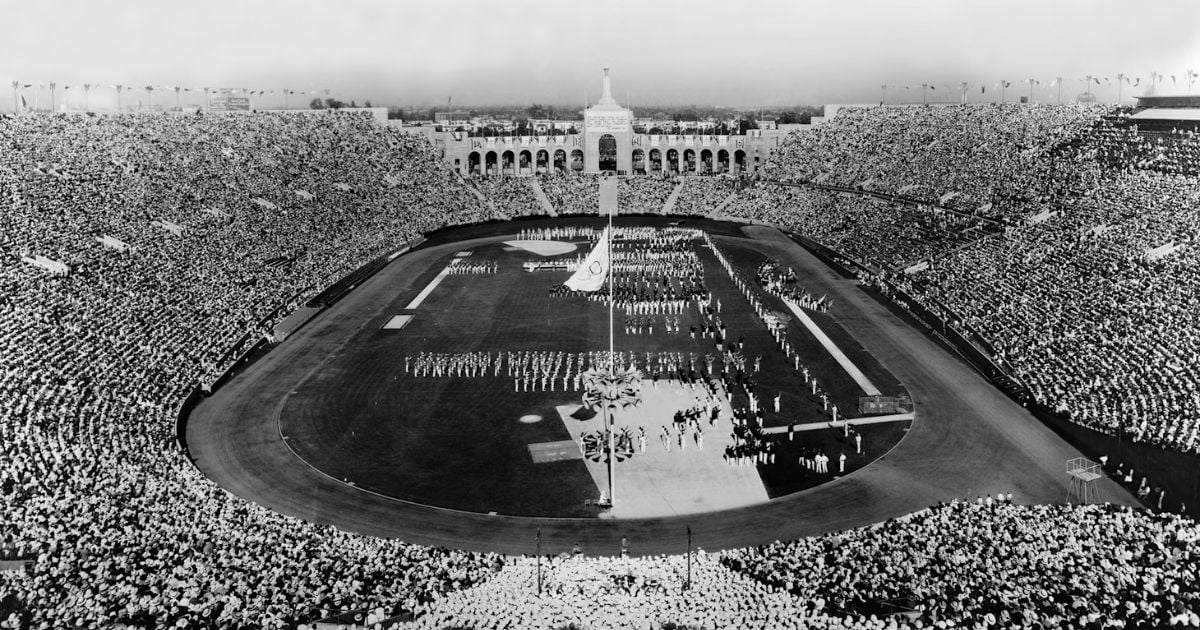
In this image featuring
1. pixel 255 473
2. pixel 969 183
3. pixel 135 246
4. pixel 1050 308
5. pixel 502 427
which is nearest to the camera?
pixel 255 473

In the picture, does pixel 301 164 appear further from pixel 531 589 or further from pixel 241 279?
pixel 531 589

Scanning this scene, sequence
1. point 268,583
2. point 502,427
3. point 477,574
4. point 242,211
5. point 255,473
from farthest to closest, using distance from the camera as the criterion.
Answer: point 242,211 → point 502,427 → point 255,473 → point 477,574 → point 268,583

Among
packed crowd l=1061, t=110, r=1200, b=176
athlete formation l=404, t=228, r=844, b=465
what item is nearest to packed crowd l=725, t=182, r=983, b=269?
athlete formation l=404, t=228, r=844, b=465

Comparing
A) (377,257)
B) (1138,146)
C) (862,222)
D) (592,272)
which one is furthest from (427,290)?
(1138,146)

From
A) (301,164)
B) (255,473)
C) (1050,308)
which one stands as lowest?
(255,473)

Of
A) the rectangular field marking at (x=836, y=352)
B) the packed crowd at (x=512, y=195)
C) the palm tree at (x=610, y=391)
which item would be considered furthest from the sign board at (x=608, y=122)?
the palm tree at (x=610, y=391)

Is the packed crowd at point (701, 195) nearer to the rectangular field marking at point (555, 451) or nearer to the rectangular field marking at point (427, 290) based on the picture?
the rectangular field marking at point (427, 290)

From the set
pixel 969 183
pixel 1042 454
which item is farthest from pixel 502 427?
pixel 969 183
